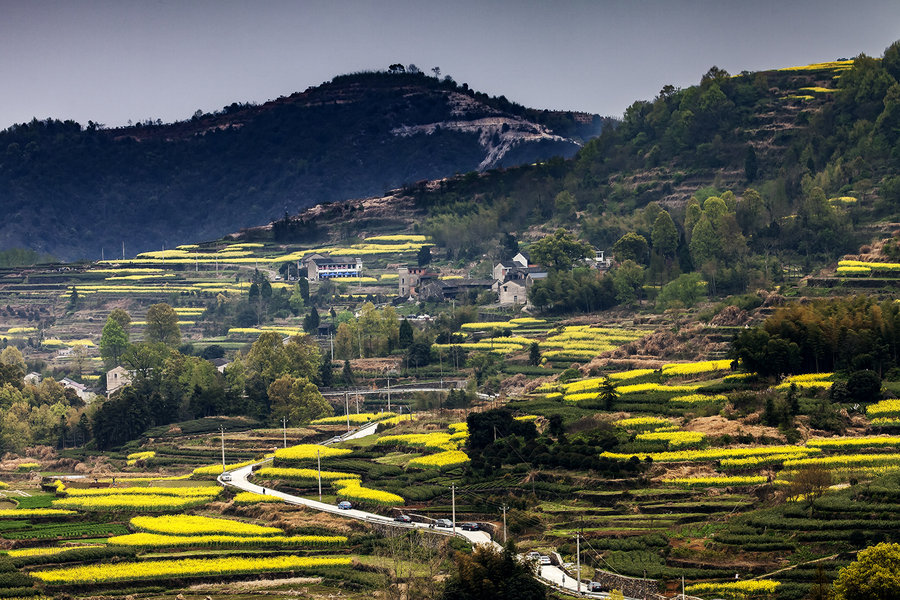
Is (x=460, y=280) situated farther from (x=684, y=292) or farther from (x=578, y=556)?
(x=578, y=556)

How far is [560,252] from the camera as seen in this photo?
135 metres

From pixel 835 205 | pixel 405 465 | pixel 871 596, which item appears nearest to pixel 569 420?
pixel 405 465

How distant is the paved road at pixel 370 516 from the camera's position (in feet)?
201

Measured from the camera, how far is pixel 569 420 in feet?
280

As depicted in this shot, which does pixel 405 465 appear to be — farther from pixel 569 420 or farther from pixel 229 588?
pixel 229 588

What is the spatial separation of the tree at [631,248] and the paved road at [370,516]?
118 ft

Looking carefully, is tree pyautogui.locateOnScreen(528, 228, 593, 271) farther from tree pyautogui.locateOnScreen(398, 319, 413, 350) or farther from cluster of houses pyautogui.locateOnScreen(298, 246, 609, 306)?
tree pyautogui.locateOnScreen(398, 319, 413, 350)

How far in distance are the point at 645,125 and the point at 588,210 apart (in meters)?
11.6

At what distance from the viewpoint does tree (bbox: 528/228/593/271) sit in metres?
135

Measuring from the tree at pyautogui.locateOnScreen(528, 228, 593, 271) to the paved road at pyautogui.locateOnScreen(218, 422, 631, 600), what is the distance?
3677cm

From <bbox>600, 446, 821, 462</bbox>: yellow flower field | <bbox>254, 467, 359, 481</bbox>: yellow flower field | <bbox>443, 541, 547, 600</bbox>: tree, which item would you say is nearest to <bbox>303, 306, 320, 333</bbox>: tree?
<bbox>254, 467, 359, 481</bbox>: yellow flower field

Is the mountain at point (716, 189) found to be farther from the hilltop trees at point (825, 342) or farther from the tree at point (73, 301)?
the tree at point (73, 301)

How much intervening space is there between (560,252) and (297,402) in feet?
113

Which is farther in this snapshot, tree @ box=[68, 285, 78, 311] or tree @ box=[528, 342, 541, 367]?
tree @ box=[68, 285, 78, 311]
